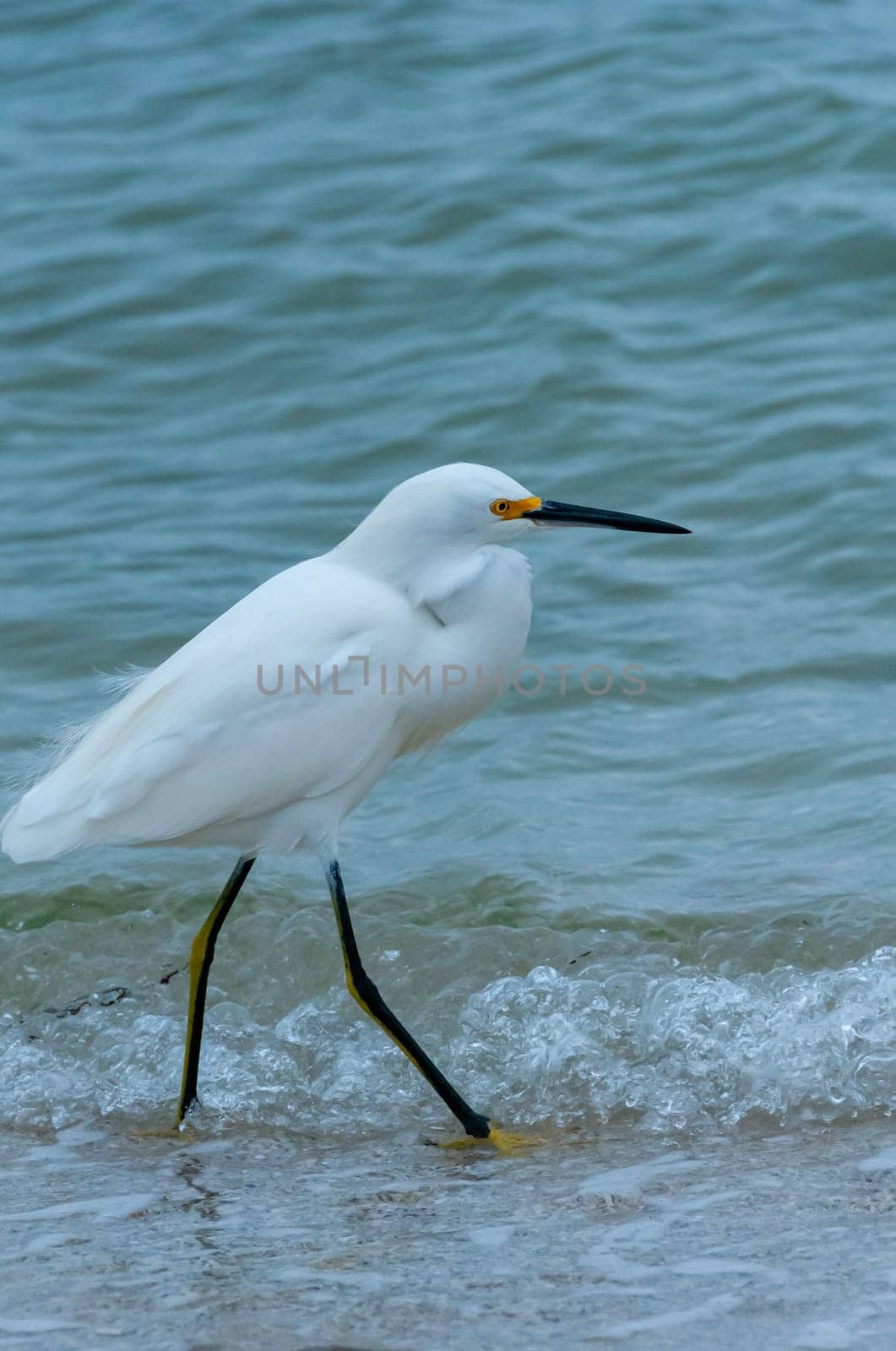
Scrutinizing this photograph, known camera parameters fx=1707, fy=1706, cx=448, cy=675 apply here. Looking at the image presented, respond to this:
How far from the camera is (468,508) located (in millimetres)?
2986

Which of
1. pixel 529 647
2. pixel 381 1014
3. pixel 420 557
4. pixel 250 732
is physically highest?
pixel 420 557

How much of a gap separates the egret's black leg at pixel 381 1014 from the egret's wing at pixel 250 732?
211 mm

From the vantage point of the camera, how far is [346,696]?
303 cm

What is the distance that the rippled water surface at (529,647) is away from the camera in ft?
7.96

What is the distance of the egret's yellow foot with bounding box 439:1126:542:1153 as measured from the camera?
2.92 m

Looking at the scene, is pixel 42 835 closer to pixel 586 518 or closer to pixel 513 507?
pixel 513 507

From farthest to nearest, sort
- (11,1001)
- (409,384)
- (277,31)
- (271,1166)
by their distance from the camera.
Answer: (277,31)
(409,384)
(11,1001)
(271,1166)

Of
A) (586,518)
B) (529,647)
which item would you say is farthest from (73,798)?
(529,647)

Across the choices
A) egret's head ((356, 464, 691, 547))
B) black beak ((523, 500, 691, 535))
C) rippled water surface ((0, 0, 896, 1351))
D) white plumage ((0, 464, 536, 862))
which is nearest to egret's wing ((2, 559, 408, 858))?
white plumage ((0, 464, 536, 862))

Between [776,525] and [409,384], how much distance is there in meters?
1.69

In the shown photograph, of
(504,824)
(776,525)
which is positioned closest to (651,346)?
(776,525)

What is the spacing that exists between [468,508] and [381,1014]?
3.07 ft

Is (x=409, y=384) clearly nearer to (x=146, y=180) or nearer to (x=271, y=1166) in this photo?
(x=146, y=180)

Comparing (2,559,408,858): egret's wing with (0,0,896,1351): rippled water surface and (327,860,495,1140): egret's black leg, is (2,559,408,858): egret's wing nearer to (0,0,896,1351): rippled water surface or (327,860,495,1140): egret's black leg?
(327,860,495,1140): egret's black leg
